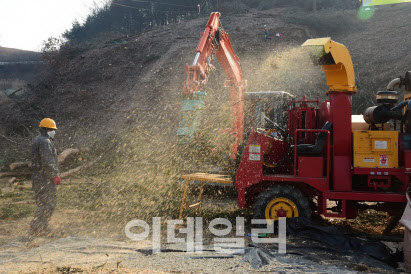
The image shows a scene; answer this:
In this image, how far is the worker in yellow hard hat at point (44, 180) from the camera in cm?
680

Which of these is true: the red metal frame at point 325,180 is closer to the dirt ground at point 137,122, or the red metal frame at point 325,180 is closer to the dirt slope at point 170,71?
the dirt ground at point 137,122

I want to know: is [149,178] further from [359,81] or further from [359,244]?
[359,81]

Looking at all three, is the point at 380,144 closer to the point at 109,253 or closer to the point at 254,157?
the point at 254,157

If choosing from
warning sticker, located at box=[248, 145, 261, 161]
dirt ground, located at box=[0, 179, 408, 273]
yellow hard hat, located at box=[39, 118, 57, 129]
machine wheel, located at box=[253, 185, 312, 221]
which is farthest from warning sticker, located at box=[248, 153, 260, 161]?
yellow hard hat, located at box=[39, 118, 57, 129]

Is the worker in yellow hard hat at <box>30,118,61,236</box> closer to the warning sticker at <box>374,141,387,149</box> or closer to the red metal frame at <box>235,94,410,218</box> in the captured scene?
the red metal frame at <box>235,94,410,218</box>

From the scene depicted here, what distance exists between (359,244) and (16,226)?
20.4 feet

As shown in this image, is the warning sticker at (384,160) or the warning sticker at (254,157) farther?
the warning sticker at (254,157)

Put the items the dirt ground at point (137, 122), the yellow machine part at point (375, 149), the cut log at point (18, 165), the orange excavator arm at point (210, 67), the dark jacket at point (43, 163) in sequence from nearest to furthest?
the dirt ground at point (137, 122) < the yellow machine part at point (375, 149) < the dark jacket at point (43, 163) < the orange excavator arm at point (210, 67) < the cut log at point (18, 165)

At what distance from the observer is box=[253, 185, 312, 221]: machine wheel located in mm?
6191

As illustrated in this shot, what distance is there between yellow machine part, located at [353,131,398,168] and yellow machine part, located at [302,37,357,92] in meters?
0.86

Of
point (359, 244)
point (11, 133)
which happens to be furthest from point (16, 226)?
point (11, 133)

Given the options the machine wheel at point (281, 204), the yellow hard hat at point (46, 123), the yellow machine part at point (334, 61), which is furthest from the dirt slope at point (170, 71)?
the machine wheel at point (281, 204)

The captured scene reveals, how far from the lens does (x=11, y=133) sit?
66.1 ft

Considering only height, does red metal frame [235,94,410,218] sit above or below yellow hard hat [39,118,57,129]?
below
